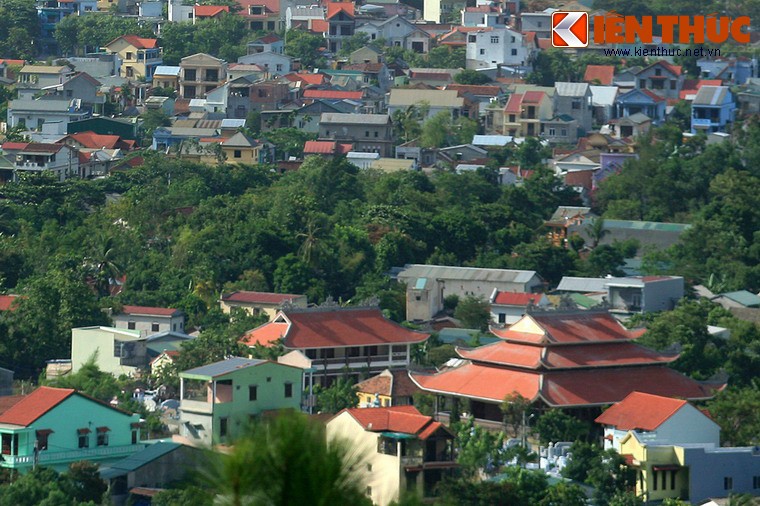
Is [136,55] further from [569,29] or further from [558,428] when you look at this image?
[558,428]

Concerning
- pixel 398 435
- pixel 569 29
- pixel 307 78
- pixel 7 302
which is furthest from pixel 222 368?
pixel 569 29

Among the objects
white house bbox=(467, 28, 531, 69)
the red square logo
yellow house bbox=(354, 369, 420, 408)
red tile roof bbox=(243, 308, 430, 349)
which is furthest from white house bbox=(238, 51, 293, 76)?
yellow house bbox=(354, 369, 420, 408)

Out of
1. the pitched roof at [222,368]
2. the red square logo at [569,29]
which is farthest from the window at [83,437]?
the red square logo at [569,29]

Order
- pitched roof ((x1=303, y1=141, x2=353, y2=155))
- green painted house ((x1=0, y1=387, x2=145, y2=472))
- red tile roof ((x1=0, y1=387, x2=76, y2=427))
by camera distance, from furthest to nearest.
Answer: pitched roof ((x1=303, y1=141, x2=353, y2=155)), red tile roof ((x1=0, y1=387, x2=76, y2=427)), green painted house ((x1=0, y1=387, x2=145, y2=472))

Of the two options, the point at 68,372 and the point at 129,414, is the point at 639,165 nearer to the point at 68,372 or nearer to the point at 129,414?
the point at 68,372

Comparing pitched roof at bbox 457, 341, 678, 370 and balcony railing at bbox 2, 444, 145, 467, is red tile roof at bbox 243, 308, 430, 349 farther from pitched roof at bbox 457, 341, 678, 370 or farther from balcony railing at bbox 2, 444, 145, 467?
balcony railing at bbox 2, 444, 145, 467

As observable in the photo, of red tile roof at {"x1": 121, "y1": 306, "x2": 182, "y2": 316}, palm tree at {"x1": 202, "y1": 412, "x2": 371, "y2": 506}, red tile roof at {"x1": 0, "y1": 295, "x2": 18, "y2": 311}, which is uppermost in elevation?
palm tree at {"x1": 202, "y1": 412, "x2": 371, "y2": 506}
